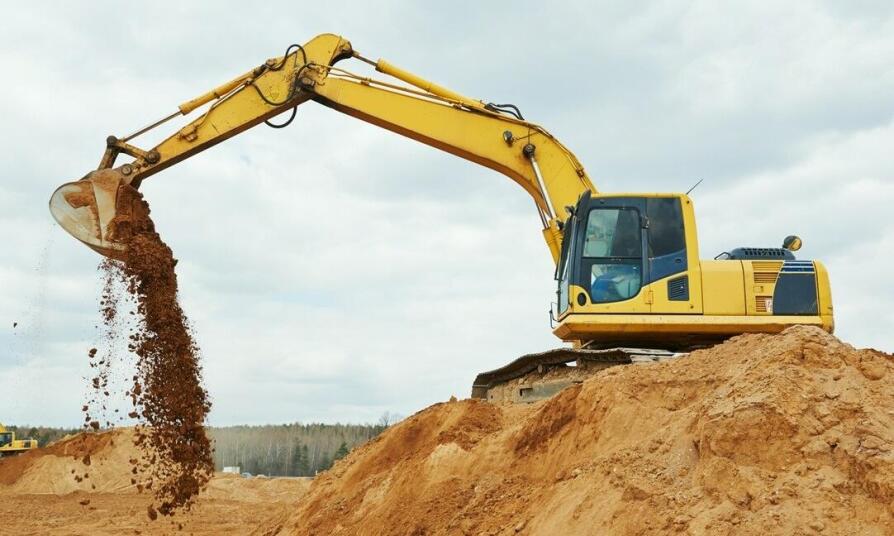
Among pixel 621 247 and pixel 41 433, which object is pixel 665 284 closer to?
pixel 621 247

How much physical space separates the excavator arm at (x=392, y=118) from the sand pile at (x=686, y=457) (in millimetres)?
4012

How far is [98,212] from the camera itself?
10.5 meters

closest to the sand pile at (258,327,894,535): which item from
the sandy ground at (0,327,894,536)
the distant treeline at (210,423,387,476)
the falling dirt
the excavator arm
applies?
the sandy ground at (0,327,894,536)

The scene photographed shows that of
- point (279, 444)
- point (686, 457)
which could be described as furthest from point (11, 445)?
point (686, 457)

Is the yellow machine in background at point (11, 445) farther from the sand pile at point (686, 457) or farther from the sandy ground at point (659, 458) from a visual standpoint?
the sand pile at point (686, 457)

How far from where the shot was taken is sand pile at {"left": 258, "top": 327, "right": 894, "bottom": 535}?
5.25 m

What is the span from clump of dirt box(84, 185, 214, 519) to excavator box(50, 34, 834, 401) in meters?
0.29

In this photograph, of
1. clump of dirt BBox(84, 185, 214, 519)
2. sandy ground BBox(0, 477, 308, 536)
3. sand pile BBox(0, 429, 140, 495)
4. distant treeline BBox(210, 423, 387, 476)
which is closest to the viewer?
clump of dirt BBox(84, 185, 214, 519)

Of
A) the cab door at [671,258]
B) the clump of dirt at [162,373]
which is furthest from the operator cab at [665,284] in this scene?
the clump of dirt at [162,373]

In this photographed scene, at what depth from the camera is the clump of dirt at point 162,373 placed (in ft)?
32.0

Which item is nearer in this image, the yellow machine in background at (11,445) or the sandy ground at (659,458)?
the sandy ground at (659,458)

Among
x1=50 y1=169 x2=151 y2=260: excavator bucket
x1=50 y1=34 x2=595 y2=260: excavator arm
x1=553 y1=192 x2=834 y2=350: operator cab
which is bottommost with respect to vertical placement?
x1=553 y1=192 x2=834 y2=350: operator cab

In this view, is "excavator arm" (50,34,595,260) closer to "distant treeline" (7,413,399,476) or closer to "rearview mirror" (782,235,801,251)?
"rearview mirror" (782,235,801,251)

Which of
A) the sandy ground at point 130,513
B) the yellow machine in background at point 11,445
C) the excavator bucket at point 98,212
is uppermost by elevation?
the excavator bucket at point 98,212
